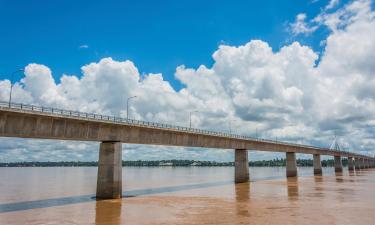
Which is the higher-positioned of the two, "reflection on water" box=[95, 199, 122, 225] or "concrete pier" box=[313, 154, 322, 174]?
"concrete pier" box=[313, 154, 322, 174]

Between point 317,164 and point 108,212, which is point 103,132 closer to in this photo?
point 108,212

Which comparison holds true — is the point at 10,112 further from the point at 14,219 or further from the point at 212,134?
the point at 212,134

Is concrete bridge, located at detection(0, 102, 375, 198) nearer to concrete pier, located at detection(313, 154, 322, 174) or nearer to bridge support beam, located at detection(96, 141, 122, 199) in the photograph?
bridge support beam, located at detection(96, 141, 122, 199)

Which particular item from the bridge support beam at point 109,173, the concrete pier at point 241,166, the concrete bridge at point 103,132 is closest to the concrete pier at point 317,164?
the concrete pier at point 241,166

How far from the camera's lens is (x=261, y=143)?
92.4m

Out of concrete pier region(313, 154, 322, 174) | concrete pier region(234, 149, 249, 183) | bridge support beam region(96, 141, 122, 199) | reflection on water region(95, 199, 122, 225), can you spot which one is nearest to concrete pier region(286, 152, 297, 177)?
concrete pier region(313, 154, 322, 174)

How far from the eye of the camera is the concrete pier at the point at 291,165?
103194 mm

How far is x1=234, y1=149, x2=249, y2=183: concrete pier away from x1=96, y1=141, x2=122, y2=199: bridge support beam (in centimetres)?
3984

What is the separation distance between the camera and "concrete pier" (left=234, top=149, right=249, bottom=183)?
77.4 m

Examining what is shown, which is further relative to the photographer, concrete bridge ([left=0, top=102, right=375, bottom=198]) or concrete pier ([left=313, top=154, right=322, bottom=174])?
concrete pier ([left=313, top=154, right=322, bottom=174])

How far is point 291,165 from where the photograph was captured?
10569 centimetres

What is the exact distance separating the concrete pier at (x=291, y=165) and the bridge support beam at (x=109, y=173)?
7221 cm

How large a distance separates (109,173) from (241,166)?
42995mm

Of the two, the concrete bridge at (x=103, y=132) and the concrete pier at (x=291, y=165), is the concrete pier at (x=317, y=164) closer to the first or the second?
the concrete pier at (x=291, y=165)
